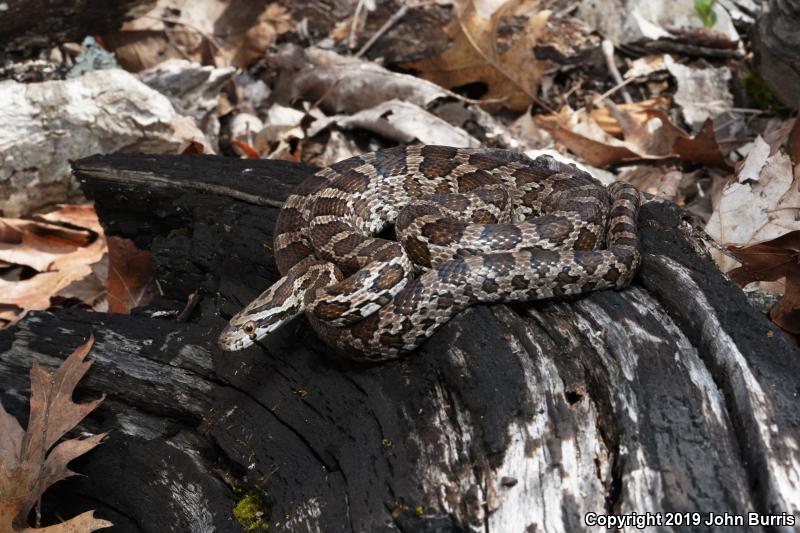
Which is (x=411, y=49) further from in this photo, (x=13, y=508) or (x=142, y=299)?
(x=13, y=508)

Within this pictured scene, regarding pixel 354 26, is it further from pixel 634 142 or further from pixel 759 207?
pixel 759 207

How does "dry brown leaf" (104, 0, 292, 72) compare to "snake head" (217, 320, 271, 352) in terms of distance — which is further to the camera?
"dry brown leaf" (104, 0, 292, 72)

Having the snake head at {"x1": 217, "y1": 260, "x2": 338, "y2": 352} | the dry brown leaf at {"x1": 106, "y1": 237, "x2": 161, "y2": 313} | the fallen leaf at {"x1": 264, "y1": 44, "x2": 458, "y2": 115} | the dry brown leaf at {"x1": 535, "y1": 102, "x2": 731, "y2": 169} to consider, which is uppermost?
the fallen leaf at {"x1": 264, "y1": 44, "x2": 458, "y2": 115}

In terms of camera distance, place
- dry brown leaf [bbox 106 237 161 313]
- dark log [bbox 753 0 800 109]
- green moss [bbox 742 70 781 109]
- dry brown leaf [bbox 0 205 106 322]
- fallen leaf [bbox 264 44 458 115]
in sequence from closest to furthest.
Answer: dry brown leaf [bbox 106 237 161 313]
dry brown leaf [bbox 0 205 106 322]
dark log [bbox 753 0 800 109]
green moss [bbox 742 70 781 109]
fallen leaf [bbox 264 44 458 115]

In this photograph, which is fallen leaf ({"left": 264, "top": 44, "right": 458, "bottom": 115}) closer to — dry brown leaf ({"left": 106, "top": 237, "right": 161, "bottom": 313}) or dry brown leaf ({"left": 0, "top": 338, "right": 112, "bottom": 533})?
dry brown leaf ({"left": 106, "top": 237, "right": 161, "bottom": 313})

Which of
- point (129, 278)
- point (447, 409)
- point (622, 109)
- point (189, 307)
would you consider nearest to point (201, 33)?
point (129, 278)

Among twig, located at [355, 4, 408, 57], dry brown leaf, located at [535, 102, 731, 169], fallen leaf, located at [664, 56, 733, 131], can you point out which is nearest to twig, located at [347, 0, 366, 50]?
twig, located at [355, 4, 408, 57]

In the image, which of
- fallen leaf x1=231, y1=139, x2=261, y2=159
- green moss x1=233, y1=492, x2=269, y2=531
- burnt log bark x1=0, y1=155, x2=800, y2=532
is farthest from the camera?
fallen leaf x1=231, y1=139, x2=261, y2=159
